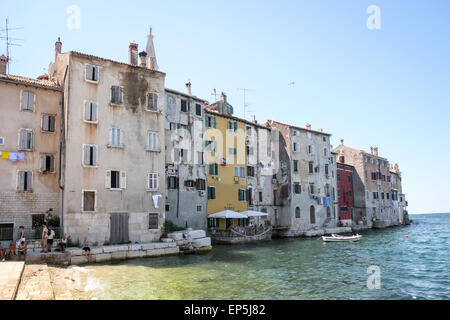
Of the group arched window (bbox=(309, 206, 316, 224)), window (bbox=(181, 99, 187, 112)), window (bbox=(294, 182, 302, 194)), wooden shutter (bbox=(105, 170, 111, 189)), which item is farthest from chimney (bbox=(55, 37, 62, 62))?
arched window (bbox=(309, 206, 316, 224))

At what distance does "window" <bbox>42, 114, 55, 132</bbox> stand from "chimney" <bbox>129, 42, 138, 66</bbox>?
783 centimetres

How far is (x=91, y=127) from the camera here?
83.0 feet

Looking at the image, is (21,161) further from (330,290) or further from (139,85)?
(330,290)

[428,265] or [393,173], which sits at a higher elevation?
[393,173]

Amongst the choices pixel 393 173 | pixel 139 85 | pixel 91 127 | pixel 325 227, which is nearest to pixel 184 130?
pixel 139 85

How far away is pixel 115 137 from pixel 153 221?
280 inches

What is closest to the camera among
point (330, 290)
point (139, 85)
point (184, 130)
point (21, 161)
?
point (330, 290)

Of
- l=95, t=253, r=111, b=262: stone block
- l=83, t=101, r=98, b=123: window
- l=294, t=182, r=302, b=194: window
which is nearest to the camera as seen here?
l=95, t=253, r=111, b=262: stone block

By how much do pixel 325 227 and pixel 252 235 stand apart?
17.2 metres

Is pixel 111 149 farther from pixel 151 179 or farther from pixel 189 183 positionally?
pixel 189 183

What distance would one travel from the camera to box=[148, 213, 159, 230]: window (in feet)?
88.8

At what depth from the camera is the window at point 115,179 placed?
25531 mm

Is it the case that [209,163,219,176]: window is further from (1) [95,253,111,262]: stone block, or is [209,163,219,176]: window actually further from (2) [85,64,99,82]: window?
(1) [95,253,111,262]: stone block

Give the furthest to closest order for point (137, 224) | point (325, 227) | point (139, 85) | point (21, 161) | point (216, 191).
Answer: point (325, 227) → point (216, 191) → point (139, 85) → point (137, 224) → point (21, 161)
